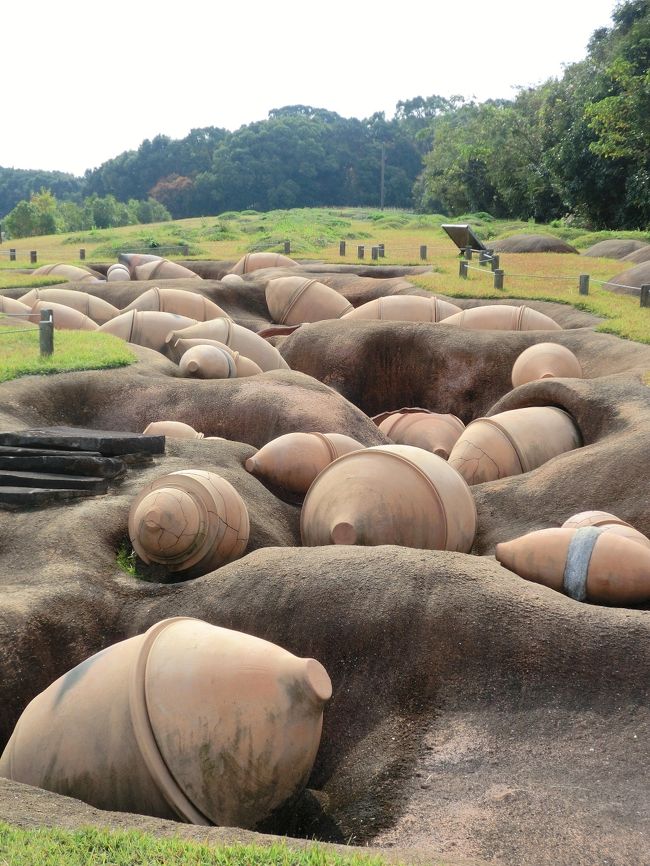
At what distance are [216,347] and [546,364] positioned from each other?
14.9ft

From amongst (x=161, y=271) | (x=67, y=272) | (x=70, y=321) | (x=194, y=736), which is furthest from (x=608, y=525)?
(x=67, y=272)

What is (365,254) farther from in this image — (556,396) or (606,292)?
(556,396)

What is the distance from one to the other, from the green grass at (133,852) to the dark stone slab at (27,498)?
4.51 metres

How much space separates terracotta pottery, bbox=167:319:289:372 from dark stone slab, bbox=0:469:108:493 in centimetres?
681

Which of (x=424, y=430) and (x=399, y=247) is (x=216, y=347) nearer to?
(x=424, y=430)

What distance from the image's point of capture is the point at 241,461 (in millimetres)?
10234

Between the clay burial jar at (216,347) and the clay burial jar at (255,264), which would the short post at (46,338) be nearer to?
the clay burial jar at (216,347)

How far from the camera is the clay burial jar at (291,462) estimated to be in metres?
10.0

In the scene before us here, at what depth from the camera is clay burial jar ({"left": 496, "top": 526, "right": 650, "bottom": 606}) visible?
6.61m

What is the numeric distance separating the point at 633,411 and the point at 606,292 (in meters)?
9.71

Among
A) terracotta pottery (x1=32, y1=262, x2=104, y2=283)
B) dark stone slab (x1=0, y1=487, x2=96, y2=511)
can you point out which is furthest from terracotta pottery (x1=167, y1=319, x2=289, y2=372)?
terracotta pottery (x1=32, y1=262, x2=104, y2=283)

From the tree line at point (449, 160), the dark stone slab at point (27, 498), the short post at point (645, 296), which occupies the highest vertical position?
the tree line at point (449, 160)

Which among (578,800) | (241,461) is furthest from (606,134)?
(578,800)

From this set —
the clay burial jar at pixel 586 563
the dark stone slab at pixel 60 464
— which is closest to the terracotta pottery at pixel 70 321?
the dark stone slab at pixel 60 464
